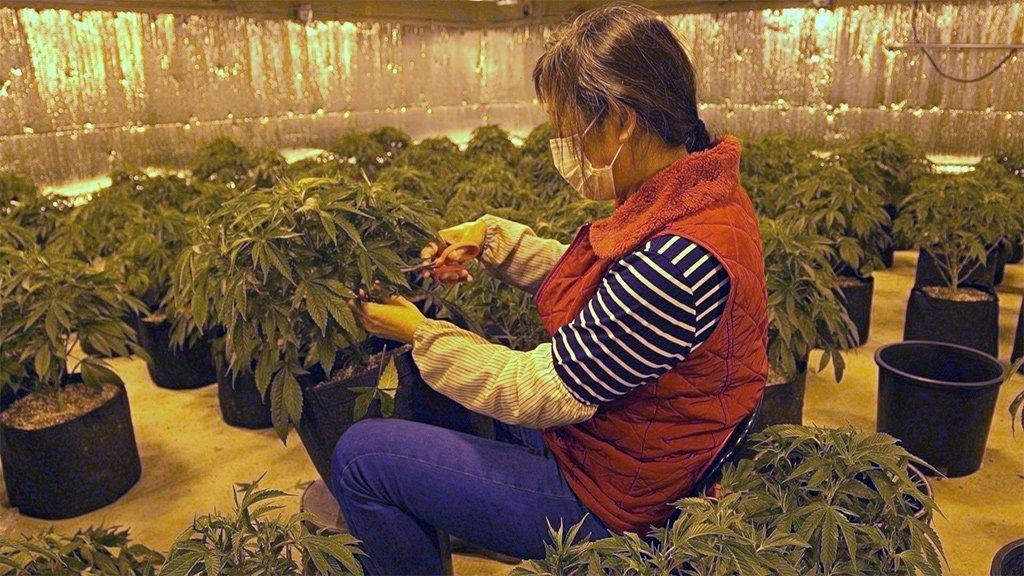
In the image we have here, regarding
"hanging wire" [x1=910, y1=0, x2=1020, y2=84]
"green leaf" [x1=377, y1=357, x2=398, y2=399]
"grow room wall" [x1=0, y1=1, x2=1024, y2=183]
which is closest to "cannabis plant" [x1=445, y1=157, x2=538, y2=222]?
"green leaf" [x1=377, y1=357, x2=398, y2=399]

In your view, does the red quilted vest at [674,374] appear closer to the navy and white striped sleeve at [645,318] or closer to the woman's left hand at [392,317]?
the navy and white striped sleeve at [645,318]

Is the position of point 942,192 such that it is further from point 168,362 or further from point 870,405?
point 168,362

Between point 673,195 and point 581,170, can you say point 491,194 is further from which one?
point 673,195

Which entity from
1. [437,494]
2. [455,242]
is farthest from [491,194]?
[437,494]

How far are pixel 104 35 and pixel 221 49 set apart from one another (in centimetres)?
79

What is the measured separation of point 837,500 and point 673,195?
0.51 m

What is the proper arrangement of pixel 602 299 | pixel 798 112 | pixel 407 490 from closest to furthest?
pixel 602 299 → pixel 407 490 → pixel 798 112

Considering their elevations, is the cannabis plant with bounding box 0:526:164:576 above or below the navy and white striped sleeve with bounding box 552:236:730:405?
below

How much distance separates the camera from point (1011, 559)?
146 centimetres

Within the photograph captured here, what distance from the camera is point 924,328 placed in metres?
3.12

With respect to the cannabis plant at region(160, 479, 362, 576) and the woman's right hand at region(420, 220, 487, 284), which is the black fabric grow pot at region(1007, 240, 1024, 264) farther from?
the cannabis plant at region(160, 479, 362, 576)

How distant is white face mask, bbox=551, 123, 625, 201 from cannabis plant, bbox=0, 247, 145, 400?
1.56 m

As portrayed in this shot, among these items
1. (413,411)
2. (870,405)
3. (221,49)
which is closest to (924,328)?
(870,405)

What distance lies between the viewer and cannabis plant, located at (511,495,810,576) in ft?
3.09
